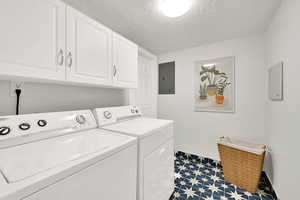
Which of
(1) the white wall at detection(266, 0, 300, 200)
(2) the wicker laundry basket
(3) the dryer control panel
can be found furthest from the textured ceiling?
(2) the wicker laundry basket

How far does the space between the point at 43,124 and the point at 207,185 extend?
6.89ft

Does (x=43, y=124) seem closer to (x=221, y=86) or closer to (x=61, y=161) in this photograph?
(x=61, y=161)

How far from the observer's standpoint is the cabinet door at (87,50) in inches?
41.6

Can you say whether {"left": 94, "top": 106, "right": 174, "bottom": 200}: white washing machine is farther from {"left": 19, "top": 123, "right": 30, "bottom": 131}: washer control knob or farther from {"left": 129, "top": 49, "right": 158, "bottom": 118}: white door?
{"left": 129, "top": 49, "right": 158, "bottom": 118}: white door

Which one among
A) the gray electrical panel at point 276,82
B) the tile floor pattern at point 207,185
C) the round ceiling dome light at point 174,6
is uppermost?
the round ceiling dome light at point 174,6

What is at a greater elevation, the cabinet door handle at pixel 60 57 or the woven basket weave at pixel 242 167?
the cabinet door handle at pixel 60 57

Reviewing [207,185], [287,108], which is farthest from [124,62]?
[207,185]

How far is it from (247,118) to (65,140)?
2.52m

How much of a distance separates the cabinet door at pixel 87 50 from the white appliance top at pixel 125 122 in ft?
1.19

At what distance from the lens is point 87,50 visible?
1.18m

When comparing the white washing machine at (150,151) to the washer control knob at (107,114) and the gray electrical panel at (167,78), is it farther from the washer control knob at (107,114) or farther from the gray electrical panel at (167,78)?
the gray electrical panel at (167,78)

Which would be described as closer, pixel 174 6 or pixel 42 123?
pixel 42 123

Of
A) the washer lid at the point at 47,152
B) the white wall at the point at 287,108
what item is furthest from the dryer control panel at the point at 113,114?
the white wall at the point at 287,108

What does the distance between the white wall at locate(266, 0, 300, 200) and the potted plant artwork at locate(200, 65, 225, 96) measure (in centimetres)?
76
